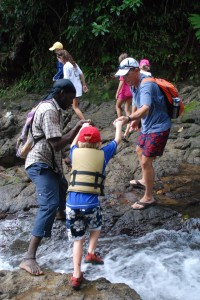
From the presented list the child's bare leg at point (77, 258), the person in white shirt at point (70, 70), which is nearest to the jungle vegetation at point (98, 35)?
the person in white shirt at point (70, 70)

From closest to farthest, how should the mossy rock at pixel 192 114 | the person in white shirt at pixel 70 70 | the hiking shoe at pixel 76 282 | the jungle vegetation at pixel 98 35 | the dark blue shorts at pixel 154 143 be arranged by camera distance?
the hiking shoe at pixel 76 282 < the dark blue shorts at pixel 154 143 < the person in white shirt at pixel 70 70 < the mossy rock at pixel 192 114 < the jungle vegetation at pixel 98 35

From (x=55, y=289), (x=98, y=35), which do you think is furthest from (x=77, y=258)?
(x=98, y=35)

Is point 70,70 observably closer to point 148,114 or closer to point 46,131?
point 148,114

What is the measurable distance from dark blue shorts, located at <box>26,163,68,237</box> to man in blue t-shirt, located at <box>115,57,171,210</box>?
3.72 feet

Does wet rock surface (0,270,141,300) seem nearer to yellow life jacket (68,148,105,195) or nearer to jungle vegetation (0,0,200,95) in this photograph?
yellow life jacket (68,148,105,195)

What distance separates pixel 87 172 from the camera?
12.2 feet

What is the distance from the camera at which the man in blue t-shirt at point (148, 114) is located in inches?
181

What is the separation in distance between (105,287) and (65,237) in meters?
1.62

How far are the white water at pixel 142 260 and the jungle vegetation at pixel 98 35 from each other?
6.44 meters

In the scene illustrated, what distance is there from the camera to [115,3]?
10.7 metres

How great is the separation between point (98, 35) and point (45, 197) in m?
8.31

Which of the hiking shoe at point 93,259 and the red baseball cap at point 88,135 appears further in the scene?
the hiking shoe at point 93,259

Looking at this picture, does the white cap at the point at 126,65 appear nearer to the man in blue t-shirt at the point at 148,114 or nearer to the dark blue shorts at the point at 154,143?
the man in blue t-shirt at the point at 148,114

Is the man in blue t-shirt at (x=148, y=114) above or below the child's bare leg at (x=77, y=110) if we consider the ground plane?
above
